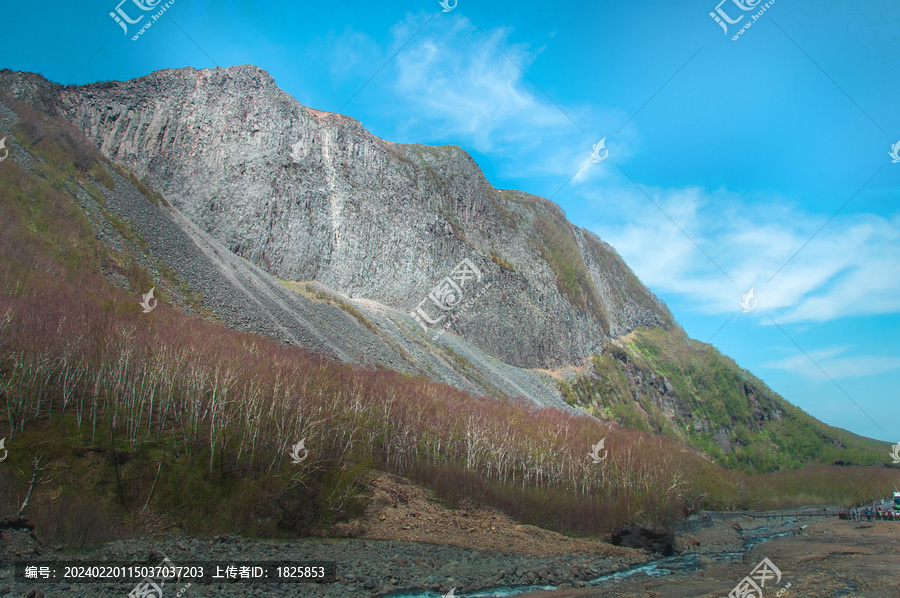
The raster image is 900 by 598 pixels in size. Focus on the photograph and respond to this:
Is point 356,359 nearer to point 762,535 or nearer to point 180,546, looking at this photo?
point 180,546

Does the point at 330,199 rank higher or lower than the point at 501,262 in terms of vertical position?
higher

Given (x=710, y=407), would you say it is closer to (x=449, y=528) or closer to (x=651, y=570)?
(x=651, y=570)

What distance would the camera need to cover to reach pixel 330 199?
70.4 metres

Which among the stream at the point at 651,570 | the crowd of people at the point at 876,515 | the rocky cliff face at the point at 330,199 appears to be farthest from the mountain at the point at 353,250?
the crowd of people at the point at 876,515

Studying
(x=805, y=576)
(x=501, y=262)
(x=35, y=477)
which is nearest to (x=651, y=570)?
(x=805, y=576)

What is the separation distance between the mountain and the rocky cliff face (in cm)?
25

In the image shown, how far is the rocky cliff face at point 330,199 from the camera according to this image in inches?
Answer: 2344

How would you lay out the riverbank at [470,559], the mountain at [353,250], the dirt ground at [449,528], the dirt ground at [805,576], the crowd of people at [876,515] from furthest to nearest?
the mountain at [353,250] < the crowd of people at [876,515] < the dirt ground at [449,528] < the dirt ground at [805,576] < the riverbank at [470,559]

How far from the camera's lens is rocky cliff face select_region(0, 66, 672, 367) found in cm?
5953

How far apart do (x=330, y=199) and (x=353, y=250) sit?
8.41 meters

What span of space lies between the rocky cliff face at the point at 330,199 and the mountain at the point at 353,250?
0.25 metres

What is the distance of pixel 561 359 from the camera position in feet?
305

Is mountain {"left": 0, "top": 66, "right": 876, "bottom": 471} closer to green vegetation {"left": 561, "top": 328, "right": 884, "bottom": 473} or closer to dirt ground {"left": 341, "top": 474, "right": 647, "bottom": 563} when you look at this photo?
green vegetation {"left": 561, "top": 328, "right": 884, "bottom": 473}

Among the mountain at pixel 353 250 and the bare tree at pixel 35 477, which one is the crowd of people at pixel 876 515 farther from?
the bare tree at pixel 35 477
